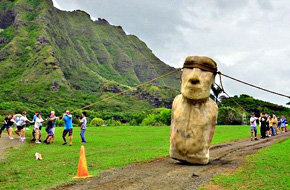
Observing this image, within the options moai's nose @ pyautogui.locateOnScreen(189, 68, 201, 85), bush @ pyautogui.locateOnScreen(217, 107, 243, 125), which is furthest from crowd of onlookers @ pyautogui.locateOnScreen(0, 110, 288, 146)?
bush @ pyautogui.locateOnScreen(217, 107, 243, 125)

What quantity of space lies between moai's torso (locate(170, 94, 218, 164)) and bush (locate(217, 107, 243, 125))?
152ft

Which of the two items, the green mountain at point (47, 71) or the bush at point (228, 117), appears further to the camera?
the green mountain at point (47, 71)

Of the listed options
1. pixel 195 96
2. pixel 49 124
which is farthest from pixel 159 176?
pixel 49 124

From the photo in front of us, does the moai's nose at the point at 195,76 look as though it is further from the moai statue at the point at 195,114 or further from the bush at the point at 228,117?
the bush at the point at 228,117

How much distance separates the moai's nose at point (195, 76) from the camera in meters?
12.1

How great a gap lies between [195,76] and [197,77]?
81 millimetres

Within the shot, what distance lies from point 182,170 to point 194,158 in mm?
1197

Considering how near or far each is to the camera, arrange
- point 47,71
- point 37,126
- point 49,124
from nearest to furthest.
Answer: point 49,124, point 37,126, point 47,71

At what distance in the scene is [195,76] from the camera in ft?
39.8

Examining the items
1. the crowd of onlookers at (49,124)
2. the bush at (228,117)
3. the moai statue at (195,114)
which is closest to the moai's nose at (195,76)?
the moai statue at (195,114)

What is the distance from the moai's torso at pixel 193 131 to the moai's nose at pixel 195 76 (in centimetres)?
81

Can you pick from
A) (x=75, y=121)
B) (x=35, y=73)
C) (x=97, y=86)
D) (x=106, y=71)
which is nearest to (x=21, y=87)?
(x=35, y=73)

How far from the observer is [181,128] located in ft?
40.8

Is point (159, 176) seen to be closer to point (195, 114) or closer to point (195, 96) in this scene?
point (195, 114)
